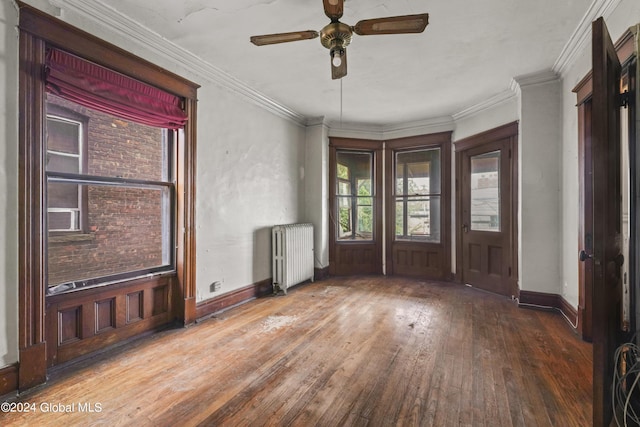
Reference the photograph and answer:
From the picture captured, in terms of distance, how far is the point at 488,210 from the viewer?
4586 millimetres

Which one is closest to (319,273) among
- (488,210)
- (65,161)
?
(488,210)

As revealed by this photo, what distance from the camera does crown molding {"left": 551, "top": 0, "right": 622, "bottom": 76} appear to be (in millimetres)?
2307

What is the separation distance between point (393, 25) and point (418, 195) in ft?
13.1

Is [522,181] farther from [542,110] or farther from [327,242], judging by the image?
[327,242]

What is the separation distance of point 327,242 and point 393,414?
3.80 m

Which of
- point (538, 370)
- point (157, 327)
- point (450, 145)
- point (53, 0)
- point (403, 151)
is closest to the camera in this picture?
point (53, 0)

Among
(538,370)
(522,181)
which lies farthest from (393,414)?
(522,181)

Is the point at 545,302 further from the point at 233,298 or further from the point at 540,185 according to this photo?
the point at 233,298

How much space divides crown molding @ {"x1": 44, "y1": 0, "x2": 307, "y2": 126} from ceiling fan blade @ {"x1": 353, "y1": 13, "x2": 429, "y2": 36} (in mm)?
1984

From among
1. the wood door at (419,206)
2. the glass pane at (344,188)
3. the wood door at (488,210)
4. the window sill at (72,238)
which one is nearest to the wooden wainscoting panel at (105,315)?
the window sill at (72,238)

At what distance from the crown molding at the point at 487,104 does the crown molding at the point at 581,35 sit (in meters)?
0.65

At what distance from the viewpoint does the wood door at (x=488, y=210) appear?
4207 mm

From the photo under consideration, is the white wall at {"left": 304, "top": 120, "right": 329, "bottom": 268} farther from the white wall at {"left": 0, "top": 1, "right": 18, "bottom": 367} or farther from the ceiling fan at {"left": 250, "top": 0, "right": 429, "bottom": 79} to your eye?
the white wall at {"left": 0, "top": 1, "right": 18, "bottom": 367}

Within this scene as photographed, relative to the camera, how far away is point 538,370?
2273mm
